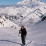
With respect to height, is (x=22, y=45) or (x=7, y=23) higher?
(x=22, y=45)

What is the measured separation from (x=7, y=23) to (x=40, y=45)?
5805 cm

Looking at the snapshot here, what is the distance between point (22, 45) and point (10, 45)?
104 centimetres

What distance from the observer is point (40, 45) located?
49.3 ft

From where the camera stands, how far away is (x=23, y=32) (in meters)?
14.8

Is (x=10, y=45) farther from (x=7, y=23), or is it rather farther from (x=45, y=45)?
(x=7, y=23)

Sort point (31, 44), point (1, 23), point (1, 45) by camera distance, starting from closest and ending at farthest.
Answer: point (1, 45)
point (31, 44)
point (1, 23)

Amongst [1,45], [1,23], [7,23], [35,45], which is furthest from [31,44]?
[7,23]

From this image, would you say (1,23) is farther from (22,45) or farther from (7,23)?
(22,45)

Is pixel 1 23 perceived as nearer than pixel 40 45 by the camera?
No

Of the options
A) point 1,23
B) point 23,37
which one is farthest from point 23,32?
point 1,23

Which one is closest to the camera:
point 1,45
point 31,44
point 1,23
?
point 1,45

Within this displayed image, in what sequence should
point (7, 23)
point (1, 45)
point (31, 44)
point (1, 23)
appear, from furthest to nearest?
point (7, 23)
point (1, 23)
point (31, 44)
point (1, 45)

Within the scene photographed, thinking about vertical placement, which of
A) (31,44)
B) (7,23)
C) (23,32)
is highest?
(23,32)

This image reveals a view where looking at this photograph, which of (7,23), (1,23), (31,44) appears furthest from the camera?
(7,23)
